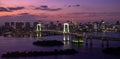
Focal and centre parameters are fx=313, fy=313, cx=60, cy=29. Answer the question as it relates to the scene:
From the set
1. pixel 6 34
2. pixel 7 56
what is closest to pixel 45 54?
pixel 7 56

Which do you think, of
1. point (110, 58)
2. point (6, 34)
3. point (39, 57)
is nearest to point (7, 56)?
point (39, 57)

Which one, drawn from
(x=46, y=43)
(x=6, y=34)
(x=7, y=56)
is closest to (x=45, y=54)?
(x=7, y=56)

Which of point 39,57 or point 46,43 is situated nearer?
point 39,57

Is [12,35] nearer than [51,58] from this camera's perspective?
No

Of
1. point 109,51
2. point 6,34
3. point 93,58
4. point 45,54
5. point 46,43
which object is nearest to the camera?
point 93,58

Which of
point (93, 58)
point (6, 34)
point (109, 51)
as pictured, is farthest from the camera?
point (6, 34)

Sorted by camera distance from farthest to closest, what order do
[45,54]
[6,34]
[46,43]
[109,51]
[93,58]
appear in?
[6,34], [46,43], [109,51], [45,54], [93,58]

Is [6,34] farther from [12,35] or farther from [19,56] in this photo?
[19,56]

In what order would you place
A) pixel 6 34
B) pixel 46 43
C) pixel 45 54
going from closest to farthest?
1. pixel 45 54
2. pixel 46 43
3. pixel 6 34

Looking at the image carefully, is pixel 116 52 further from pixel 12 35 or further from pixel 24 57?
pixel 12 35
